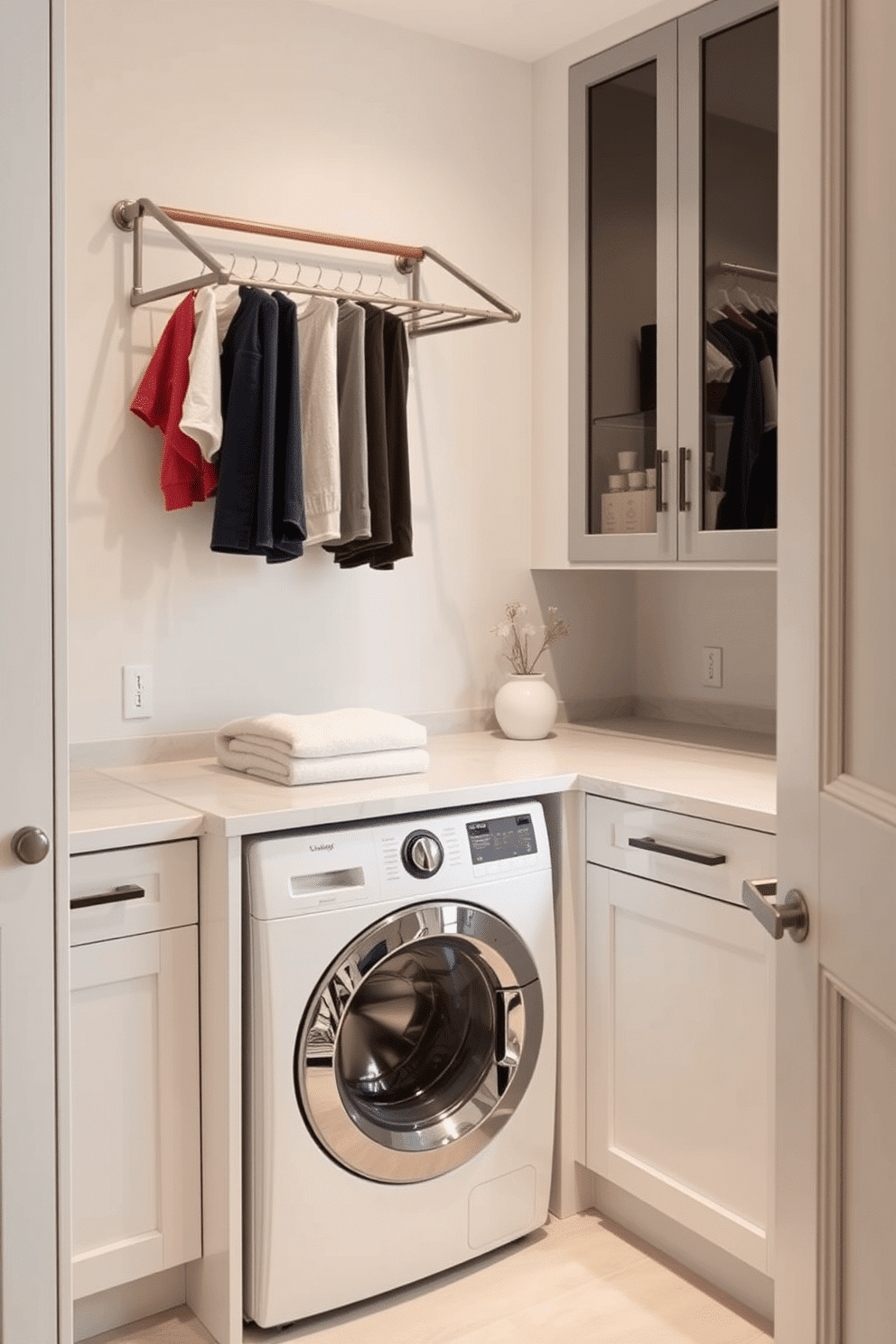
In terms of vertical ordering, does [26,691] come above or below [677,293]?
below

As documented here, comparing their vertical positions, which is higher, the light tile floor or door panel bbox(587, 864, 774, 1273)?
door panel bbox(587, 864, 774, 1273)

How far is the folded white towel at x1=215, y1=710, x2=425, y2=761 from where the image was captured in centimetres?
236

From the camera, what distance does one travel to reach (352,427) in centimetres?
261

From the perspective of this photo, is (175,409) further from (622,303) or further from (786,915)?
(786,915)

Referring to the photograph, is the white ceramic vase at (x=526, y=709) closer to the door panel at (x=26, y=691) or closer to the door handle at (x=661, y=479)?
the door handle at (x=661, y=479)

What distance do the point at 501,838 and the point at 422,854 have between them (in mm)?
195

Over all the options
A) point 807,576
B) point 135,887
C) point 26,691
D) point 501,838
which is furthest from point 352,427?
point 807,576

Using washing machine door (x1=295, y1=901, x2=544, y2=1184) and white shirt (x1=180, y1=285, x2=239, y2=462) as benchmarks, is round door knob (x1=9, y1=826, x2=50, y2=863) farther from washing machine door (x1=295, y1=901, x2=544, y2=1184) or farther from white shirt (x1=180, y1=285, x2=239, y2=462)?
white shirt (x1=180, y1=285, x2=239, y2=462)

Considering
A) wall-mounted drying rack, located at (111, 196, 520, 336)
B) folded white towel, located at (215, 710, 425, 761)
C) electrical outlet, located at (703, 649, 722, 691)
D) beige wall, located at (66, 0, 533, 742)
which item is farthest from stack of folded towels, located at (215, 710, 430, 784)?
electrical outlet, located at (703, 649, 722, 691)

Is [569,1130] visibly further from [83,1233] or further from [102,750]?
[102,750]

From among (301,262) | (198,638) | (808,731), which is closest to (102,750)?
(198,638)

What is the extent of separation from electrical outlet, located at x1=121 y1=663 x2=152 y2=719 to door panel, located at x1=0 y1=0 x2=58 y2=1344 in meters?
0.97

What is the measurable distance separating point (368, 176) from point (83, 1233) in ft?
7.32

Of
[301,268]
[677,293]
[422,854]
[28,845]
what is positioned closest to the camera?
[28,845]
